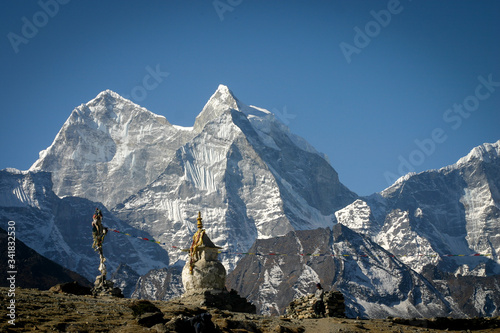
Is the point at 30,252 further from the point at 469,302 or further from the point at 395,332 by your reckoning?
the point at 469,302

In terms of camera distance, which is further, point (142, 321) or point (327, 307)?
point (327, 307)

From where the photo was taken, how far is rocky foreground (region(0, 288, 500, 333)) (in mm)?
26000

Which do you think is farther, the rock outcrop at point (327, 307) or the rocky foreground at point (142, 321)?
the rock outcrop at point (327, 307)

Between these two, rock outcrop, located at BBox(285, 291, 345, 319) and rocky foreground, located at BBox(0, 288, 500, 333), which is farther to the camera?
rock outcrop, located at BBox(285, 291, 345, 319)

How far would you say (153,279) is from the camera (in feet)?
617

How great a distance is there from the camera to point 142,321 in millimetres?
27234

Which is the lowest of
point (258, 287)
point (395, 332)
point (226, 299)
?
point (395, 332)

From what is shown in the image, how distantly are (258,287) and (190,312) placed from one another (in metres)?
155

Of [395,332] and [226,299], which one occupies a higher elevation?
[226,299]

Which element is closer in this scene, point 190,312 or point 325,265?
point 190,312

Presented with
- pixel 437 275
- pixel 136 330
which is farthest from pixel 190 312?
pixel 437 275

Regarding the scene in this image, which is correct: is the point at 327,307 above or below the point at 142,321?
above

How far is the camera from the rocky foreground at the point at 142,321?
26.0 metres

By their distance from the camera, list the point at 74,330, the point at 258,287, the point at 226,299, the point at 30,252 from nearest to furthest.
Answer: the point at 74,330, the point at 226,299, the point at 30,252, the point at 258,287
